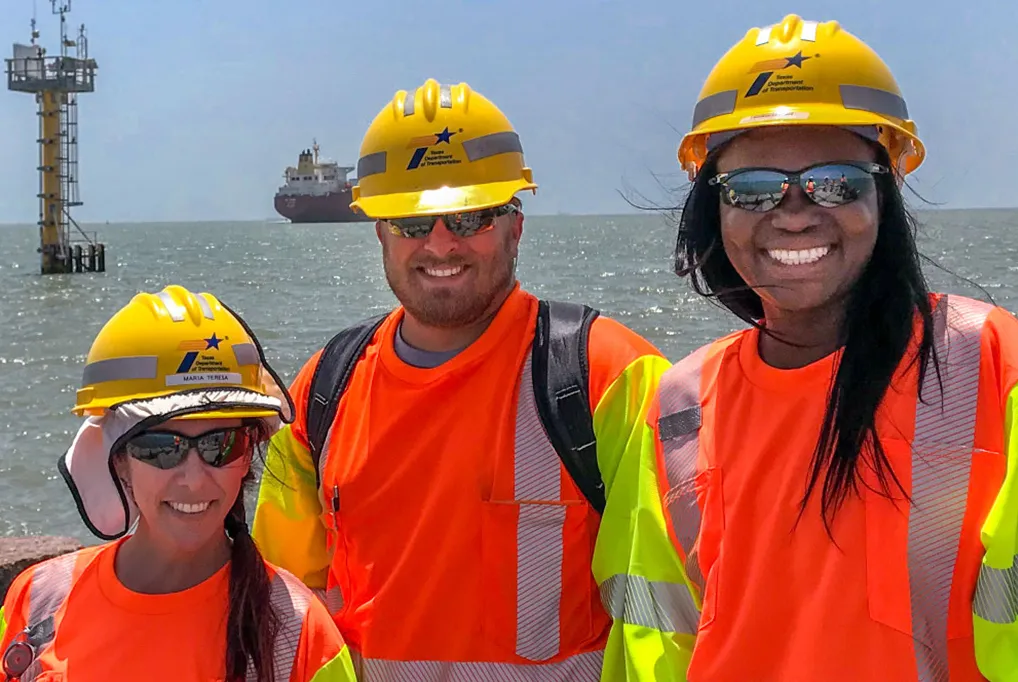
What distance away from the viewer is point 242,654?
98.5 inches

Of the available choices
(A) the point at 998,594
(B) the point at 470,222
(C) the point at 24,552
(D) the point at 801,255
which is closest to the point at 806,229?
(D) the point at 801,255

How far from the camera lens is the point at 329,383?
3.20 m

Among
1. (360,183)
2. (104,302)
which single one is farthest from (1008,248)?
(360,183)

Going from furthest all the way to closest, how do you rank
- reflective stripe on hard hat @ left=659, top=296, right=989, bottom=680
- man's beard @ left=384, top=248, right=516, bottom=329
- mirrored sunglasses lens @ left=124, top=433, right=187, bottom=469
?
1. man's beard @ left=384, top=248, right=516, bottom=329
2. mirrored sunglasses lens @ left=124, top=433, right=187, bottom=469
3. reflective stripe on hard hat @ left=659, top=296, right=989, bottom=680

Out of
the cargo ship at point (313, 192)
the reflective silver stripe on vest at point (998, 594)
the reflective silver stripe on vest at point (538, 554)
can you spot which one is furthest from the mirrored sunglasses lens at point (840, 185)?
the cargo ship at point (313, 192)

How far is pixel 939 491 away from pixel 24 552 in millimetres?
5319

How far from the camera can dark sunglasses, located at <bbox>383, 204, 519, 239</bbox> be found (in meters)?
3.10

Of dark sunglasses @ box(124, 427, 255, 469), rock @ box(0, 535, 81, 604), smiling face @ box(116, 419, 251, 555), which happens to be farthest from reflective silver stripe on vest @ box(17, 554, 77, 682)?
rock @ box(0, 535, 81, 604)

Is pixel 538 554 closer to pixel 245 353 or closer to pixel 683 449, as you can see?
pixel 683 449

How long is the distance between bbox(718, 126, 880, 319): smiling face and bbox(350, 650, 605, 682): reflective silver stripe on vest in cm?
116

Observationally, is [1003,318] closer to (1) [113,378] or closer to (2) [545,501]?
(2) [545,501]

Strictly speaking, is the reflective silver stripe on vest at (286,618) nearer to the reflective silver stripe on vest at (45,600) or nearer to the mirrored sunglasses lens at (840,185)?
the reflective silver stripe on vest at (45,600)

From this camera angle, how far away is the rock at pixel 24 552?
578cm

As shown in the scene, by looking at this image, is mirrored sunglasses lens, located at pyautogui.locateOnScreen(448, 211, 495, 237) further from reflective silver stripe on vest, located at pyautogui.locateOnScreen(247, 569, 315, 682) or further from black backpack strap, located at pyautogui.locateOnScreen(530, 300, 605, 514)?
reflective silver stripe on vest, located at pyautogui.locateOnScreen(247, 569, 315, 682)
